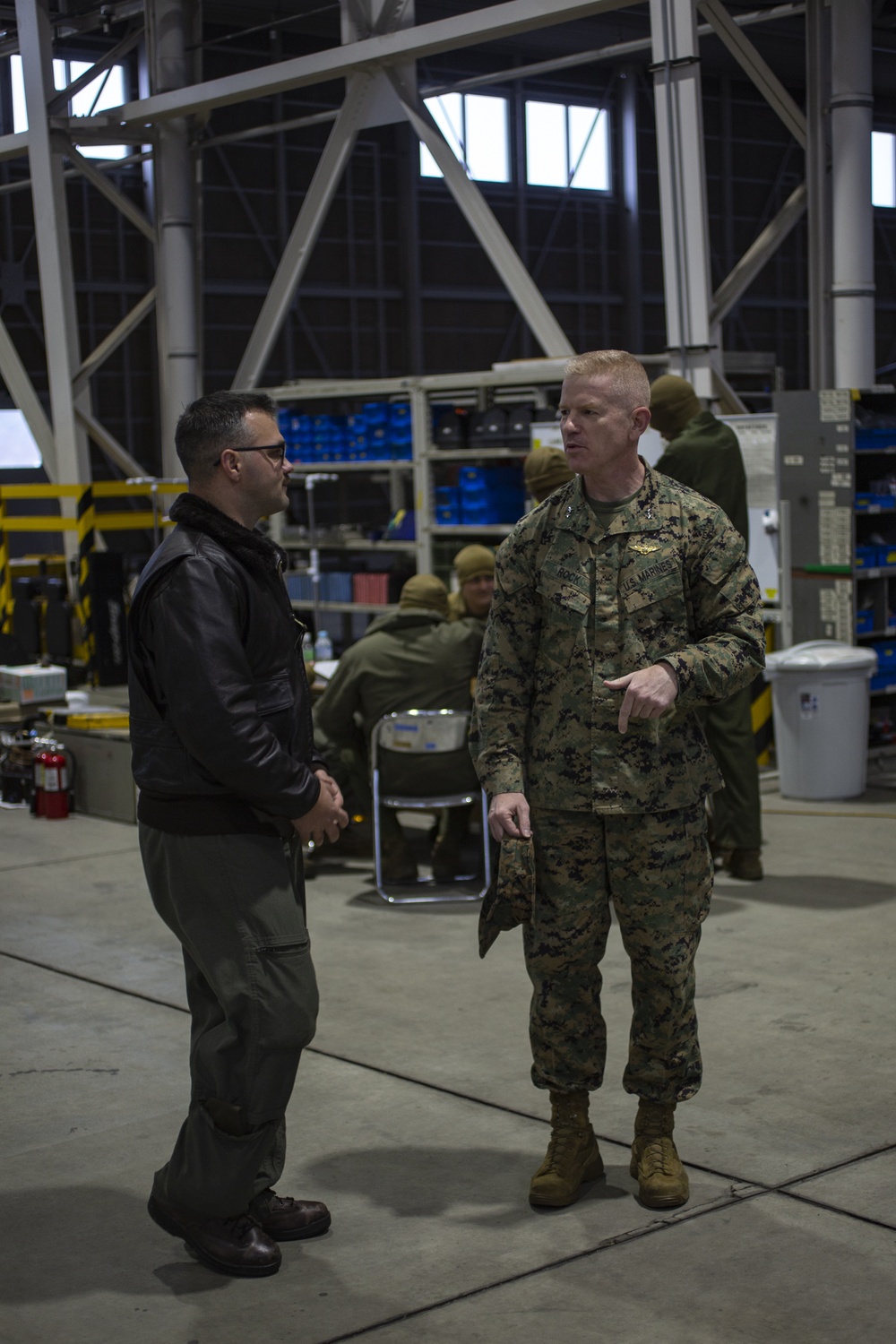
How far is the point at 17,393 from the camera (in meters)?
13.1

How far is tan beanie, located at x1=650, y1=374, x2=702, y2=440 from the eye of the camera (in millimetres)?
5734

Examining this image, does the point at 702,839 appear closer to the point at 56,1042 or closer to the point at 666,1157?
the point at 666,1157

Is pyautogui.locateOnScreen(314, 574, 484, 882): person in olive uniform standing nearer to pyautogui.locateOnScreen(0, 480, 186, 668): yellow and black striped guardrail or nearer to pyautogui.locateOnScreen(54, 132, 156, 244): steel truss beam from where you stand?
pyautogui.locateOnScreen(0, 480, 186, 668): yellow and black striped guardrail

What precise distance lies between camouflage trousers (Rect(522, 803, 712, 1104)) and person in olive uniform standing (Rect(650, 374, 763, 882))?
2.53 meters

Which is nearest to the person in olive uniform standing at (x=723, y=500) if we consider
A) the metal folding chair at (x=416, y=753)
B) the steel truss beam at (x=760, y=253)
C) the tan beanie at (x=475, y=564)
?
the tan beanie at (x=475, y=564)

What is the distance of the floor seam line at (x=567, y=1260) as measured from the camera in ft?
8.72

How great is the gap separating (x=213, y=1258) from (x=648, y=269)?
21880 millimetres

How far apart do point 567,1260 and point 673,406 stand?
3.61 metres

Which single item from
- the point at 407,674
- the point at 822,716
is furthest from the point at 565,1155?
the point at 822,716

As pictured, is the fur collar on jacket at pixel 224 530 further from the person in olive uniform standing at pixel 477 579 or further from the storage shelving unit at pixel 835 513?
the storage shelving unit at pixel 835 513

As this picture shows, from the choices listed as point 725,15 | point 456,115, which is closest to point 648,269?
point 456,115

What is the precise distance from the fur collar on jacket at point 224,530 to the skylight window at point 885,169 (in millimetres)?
23013

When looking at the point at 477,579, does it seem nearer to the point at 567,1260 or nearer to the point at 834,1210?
the point at 834,1210

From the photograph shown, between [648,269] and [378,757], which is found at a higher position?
[648,269]
